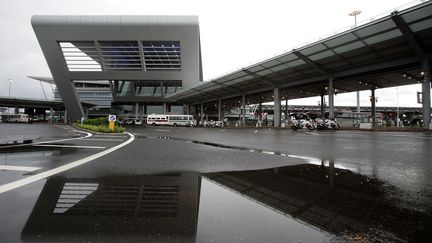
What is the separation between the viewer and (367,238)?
230 centimetres

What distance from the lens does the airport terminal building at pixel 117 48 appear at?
65938 millimetres

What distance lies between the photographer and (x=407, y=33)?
23234 millimetres

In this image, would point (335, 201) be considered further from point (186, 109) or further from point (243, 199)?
point (186, 109)

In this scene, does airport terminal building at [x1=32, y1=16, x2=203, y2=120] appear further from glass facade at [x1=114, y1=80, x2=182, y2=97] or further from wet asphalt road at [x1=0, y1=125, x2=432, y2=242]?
wet asphalt road at [x1=0, y1=125, x2=432, y2=242]

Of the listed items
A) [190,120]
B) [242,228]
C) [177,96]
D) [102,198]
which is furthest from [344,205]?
[177,96]

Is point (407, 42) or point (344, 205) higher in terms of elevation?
point (407, 42)

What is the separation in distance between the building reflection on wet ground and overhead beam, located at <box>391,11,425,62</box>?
23308mm

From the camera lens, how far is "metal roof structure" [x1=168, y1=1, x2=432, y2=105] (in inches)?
904

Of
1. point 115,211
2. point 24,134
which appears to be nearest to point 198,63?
point 24,134

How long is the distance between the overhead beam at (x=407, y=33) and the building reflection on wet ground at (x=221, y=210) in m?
23.3

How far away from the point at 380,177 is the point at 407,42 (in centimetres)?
2644

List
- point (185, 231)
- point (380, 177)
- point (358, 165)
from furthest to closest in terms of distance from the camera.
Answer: point (358, 165)
point (380, 177)
point (185, 231)

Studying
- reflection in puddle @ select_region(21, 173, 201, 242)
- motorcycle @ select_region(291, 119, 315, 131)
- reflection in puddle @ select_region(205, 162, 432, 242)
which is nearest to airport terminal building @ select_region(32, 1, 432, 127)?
motorcycle @ select_region(291, 119, 315, 131)

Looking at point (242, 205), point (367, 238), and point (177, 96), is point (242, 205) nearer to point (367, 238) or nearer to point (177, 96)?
point (367, 238)
